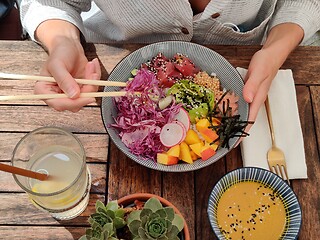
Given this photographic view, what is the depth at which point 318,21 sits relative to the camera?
136 centimetres

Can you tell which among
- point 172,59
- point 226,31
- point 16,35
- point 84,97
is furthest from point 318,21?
point 16,35

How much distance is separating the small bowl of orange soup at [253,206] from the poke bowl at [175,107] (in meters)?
0.07

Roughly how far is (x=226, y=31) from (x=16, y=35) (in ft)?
2.62

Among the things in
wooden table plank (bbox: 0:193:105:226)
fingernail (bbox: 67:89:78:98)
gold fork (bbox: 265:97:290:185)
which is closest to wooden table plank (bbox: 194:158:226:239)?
gold fork (bbox: 265:97:290:185)

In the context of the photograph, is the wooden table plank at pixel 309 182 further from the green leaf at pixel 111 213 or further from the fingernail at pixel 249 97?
the green leaf at pixel 111 213

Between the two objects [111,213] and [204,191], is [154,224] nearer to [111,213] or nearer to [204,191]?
[111,213]

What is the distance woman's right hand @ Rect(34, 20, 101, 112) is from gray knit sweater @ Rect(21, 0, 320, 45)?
0.05m

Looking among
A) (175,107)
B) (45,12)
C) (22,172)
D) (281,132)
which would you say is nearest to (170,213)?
(22,172)

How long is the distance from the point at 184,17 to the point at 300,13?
0.32 meters

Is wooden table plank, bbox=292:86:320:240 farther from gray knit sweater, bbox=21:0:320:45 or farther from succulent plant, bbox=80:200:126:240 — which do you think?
succulent plant, bbox=80:200:126:240

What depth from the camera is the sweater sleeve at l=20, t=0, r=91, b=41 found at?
1280 millimetres

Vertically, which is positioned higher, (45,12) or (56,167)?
(45,12)

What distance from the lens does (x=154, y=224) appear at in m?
0.76

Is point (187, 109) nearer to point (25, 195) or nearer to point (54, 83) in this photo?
point (54, 83)
